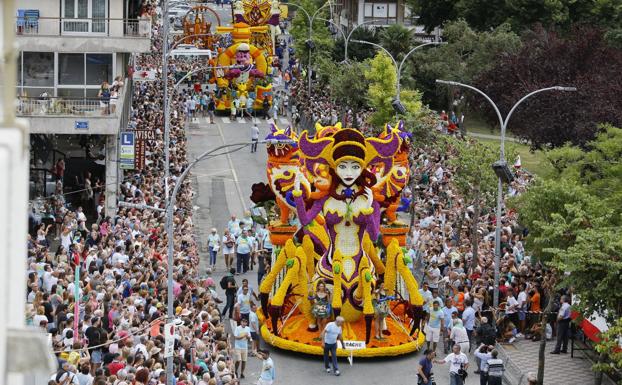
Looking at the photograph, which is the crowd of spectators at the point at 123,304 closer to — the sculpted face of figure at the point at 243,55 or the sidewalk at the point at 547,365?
the sidewalk at the point at 547,365

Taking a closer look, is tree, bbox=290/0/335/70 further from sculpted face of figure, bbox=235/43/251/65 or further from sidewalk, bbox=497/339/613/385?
sidewalk, bbox=497/339/613/385

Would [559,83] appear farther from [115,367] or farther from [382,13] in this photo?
[115,367]

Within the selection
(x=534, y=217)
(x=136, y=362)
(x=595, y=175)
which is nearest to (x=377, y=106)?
(x=595, y=175)

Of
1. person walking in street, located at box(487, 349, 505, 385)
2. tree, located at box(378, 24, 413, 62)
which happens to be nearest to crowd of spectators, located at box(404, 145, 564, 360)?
person walking in street, located at box(487, 349, 505, 385)

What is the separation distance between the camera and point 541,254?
2870 cm

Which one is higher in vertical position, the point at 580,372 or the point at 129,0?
the point at 129,0

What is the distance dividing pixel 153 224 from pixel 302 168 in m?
8.56

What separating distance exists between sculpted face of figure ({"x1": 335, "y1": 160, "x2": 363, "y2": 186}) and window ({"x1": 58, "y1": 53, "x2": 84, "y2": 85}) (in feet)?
62.0

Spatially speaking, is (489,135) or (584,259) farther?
(489,135)

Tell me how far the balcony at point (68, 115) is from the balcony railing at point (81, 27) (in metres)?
3.47

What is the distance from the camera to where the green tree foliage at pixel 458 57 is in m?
68.0

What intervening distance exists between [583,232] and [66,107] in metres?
19.8

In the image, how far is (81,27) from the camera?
4412 centimetres

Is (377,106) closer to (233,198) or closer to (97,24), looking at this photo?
(233,198)
